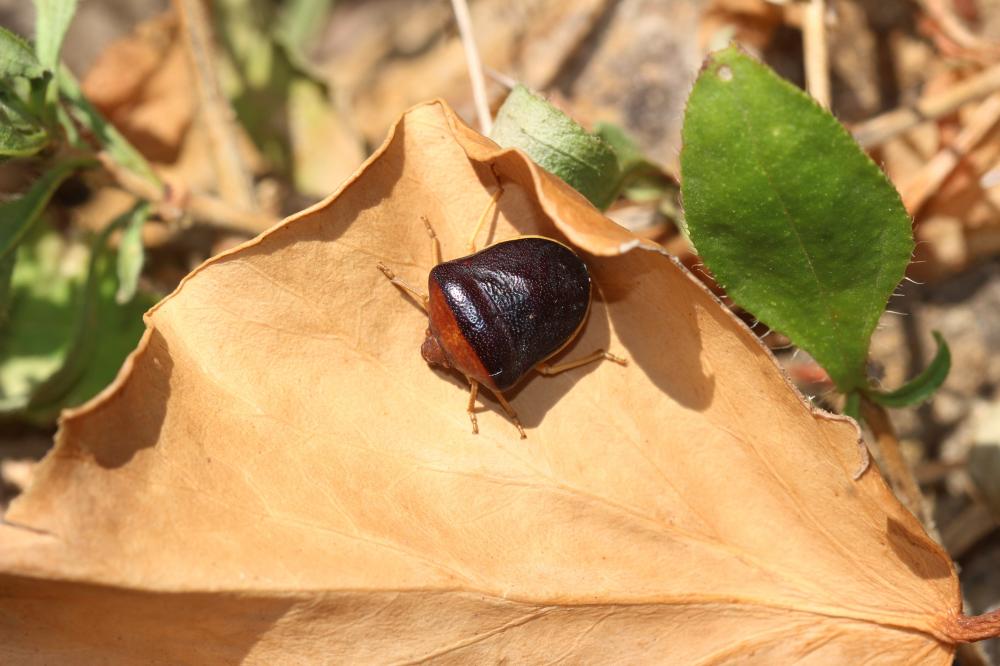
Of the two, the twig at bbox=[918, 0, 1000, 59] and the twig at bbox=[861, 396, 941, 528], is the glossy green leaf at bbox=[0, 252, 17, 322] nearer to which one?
the twig at bbox=[861, 396, 941, 528]

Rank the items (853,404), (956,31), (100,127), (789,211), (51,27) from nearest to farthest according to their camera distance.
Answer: (789,211), (853,404), (51,27), (100,127), (956,31)

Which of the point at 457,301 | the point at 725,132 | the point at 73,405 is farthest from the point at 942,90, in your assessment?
the point at 73,405

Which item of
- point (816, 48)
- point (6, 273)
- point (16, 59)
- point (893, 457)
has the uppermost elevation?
point (16, 59)

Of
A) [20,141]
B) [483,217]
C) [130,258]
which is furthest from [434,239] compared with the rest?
[20,141]

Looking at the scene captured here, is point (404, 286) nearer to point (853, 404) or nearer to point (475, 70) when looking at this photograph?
point (475, 70)

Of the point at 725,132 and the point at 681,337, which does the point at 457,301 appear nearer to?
the point at 681,337

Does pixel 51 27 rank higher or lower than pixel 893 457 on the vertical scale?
higher

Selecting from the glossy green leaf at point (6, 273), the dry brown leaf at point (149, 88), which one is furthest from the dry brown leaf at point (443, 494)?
the dry brown leaf at point (149, 88)
